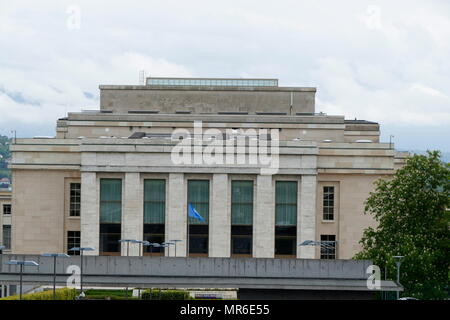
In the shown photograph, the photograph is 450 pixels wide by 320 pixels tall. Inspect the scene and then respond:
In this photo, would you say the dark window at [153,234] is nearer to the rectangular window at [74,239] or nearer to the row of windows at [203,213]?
the row of windows at [203,213]

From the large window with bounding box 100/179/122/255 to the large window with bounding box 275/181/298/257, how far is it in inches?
585

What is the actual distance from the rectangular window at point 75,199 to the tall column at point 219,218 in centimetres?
1360

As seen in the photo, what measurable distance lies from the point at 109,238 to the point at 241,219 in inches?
493

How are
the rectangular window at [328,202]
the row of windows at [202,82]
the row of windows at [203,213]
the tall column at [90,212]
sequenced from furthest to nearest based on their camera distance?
the row of windows at [202,82] → the rectangular window at [328,202] → the row of windows at [203,213] → the tall column at [90,212]

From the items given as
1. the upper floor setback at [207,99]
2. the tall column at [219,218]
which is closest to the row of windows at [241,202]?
the tall column at [219,218]

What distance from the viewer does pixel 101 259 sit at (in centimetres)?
4781

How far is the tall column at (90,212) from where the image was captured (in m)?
67.4

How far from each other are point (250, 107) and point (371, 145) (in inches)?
885

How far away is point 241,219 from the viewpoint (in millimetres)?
68375

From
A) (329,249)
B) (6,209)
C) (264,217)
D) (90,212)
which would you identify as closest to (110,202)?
(90,212)

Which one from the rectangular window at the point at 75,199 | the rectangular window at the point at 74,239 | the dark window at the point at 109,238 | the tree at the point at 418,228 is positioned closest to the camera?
the tree at the point at 418,228

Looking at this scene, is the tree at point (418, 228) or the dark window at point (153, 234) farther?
the dark window at point (153, 234)

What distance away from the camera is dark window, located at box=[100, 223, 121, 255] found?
223ft
